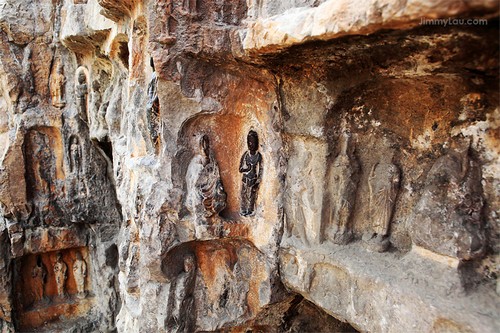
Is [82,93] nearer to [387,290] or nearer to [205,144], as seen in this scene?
[205,144]

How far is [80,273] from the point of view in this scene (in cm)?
760

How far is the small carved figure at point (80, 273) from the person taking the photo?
7574mm

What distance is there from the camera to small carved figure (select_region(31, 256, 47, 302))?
733 centimetres

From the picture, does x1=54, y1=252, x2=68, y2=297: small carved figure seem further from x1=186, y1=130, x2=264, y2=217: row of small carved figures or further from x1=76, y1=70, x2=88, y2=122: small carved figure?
x1=186, y1=130, x2=264, y2=217: row of small carved figures

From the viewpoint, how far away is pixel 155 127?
366 centimetres

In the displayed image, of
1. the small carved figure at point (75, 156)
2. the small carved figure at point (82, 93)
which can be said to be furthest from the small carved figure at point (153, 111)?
the small carved figure at point (75, 156)

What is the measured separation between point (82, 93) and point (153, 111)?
3.74 m

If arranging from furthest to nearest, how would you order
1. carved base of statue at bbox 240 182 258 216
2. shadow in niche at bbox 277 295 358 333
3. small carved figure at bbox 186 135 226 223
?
shadow in niche at bbox 277 295 358 333
carved base of statue at bbox 240 182 258 216
small carved figure at bbox 186 135 226 223

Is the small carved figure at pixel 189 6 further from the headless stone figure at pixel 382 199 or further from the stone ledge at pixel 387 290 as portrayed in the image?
the stone ledge at pixel 387 290

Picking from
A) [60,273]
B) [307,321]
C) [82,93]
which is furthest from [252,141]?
[60,273]

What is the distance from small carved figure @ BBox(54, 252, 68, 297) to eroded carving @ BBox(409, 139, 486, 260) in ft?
23.9

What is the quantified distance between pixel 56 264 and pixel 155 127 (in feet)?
17.8

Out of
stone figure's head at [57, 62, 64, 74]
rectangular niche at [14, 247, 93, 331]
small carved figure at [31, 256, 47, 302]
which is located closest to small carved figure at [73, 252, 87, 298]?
rectangular niche at [14, 247, 93, 331]

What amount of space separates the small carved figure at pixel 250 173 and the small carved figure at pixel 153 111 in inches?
36.2
